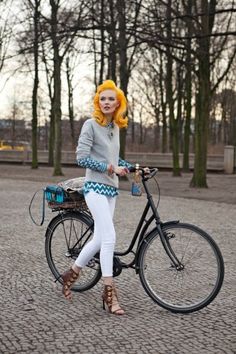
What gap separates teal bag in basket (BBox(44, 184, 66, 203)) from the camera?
476 cm

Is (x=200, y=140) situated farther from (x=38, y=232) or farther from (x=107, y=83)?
(x=107, y=83)

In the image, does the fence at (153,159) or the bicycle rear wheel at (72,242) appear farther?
the fence at (153,159)

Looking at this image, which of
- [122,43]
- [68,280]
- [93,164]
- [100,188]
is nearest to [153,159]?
[122,43]

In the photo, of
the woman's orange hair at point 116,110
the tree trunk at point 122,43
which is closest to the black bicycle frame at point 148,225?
the woman's orange hair at point 116,110

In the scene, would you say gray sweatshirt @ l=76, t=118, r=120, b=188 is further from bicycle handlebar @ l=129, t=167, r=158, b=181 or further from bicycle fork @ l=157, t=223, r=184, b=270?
bicycle fork @ l=157, t=223, r=184, b=270

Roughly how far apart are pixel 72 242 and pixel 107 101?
1.35 metres

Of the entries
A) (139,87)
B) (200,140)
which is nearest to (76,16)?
(200,140)

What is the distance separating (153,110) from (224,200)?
30.9 meters

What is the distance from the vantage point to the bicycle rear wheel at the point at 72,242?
493 centimetres

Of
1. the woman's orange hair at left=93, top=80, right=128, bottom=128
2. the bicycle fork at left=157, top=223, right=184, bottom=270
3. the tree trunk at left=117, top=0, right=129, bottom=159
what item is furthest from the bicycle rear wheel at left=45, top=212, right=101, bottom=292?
the tree trunk at left=117, top=0, right=129, bottom=159

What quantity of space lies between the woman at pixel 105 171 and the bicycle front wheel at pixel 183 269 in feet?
1.02

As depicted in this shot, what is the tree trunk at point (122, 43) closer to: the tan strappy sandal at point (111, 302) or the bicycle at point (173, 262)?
the bicycle at point (173, 262)

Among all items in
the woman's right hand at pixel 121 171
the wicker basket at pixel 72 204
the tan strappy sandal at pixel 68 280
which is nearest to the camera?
the woman's right hand at pixel 121 171

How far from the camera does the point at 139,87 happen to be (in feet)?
143
